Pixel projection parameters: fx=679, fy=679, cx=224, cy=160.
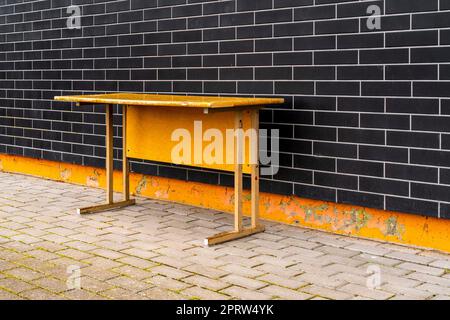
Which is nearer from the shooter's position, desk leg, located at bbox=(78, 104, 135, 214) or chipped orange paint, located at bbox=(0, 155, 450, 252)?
chipped orange paint, located at bbox=(0, 155, 450, 252)

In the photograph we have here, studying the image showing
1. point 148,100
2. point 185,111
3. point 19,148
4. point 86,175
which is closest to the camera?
point 148,100

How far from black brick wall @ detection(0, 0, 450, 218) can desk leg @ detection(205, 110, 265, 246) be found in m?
0.35

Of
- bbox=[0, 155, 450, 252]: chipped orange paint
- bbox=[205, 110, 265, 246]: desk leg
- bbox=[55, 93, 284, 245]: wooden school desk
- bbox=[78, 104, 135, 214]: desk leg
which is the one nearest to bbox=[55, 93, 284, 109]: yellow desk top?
bbox=[55, 93, 284, 245]: wooden school desk

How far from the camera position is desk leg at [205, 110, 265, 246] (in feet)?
14.9

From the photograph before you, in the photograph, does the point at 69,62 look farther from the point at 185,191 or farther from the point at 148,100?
the point at 148,100

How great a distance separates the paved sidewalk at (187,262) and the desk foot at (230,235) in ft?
0.17

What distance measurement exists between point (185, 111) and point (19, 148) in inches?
126

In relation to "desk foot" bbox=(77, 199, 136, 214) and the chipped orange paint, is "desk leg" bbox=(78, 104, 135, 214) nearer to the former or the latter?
"desk foot" bbox=(77, 199, 136, 214)

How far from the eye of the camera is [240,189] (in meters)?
4.68

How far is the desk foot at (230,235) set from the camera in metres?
4.44

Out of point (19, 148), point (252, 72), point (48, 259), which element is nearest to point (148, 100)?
point (252, 72)

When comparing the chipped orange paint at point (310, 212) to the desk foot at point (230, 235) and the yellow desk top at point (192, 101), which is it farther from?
the yellow desk top at point (192, 101)

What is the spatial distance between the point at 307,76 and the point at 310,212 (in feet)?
3.24

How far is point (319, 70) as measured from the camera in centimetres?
476
